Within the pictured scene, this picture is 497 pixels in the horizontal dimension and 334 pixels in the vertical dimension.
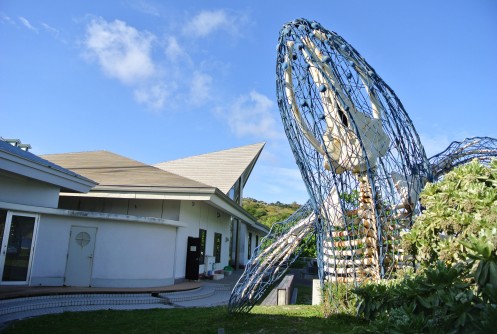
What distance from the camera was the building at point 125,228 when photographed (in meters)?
10.6

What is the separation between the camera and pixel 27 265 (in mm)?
9906

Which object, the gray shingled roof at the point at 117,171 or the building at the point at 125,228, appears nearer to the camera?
the building at the point at 125,228

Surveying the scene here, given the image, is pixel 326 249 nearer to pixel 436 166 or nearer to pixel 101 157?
pixel 436 166

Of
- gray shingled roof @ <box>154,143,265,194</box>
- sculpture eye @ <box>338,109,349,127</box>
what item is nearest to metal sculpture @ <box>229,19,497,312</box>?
sculpture eye @ <box>338,109,349,127</box>

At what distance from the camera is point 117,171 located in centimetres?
1658

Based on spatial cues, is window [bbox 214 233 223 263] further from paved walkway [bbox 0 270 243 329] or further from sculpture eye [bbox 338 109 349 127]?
sculpture eye [bbox 338 109 349 127]

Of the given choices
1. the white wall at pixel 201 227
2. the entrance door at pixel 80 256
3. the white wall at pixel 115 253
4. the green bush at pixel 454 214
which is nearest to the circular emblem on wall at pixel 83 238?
the entrance door at pixel 80 256

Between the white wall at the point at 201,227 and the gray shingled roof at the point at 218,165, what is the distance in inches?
80.0

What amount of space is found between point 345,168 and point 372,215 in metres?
1.03

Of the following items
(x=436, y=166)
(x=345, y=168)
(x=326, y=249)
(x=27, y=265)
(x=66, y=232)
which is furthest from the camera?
(x=66, y=232)

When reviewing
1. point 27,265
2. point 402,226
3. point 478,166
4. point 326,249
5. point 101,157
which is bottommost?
point 27,265

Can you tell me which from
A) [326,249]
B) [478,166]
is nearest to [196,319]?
[326,249]

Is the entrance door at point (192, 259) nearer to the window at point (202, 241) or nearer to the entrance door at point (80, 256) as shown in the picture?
the window at point (202, 241)

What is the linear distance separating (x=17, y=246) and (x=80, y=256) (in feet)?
5.69
